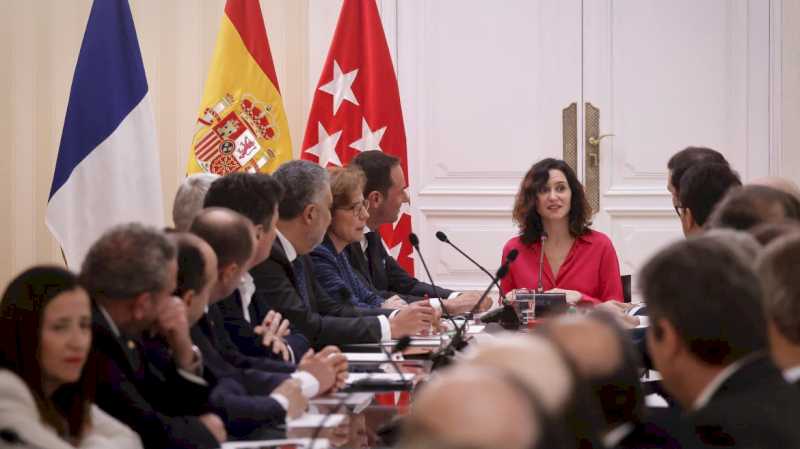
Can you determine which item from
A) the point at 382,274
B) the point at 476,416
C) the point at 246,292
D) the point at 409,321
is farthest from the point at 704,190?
the point at 476,416

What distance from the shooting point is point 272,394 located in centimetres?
282

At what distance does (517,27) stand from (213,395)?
5.56 m

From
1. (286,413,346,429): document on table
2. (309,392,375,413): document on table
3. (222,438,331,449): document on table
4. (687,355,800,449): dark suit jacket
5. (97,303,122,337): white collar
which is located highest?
(687,355,800,449): dark suit jacket

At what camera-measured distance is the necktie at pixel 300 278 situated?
13.9 ft

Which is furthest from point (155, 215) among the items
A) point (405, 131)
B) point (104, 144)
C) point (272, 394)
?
point (405, 131)

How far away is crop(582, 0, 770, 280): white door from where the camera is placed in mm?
7598

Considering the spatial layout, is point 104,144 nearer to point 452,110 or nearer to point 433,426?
point 452,110

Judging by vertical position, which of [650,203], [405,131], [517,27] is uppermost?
[517,27]

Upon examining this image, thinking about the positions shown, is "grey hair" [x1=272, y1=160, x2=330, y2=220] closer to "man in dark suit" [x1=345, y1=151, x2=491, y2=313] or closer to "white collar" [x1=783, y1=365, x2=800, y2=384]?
"man in dark suit" [x1=345, y1=151, x2=491, y2=313]

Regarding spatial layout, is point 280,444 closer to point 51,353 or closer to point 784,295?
point 51,353

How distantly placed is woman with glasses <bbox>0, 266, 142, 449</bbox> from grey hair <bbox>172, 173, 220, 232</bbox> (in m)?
1.66

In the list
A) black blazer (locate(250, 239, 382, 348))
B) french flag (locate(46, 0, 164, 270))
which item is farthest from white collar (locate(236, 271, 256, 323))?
french flag (locate(46, 0, 164, 270))

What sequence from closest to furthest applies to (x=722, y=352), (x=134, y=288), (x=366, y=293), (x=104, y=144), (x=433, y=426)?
(x=433, y=426) → (x=722, y=352) → (x=134, y=288) → (x=104, y=144) → (x=366, y=293)

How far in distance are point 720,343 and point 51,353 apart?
1.17 m
